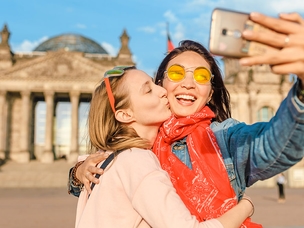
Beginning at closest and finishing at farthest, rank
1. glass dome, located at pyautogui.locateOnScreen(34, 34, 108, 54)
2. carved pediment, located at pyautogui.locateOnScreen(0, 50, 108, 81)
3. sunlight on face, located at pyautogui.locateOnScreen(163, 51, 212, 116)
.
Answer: sunlight on face, located at pyautogui.locateOnScreen(163, 51, 212, 116), carved pediment, located at pyautogui.locateOnScreen(0, 50, 108, 81), glass dome, located at pyautogui.locateOnScreen(34, 34, 108, 54)

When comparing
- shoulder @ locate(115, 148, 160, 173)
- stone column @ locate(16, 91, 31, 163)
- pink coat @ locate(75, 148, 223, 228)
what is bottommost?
stone column @ locate(16, 91, 31, 163)

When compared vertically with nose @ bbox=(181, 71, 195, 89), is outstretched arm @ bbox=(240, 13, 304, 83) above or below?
above

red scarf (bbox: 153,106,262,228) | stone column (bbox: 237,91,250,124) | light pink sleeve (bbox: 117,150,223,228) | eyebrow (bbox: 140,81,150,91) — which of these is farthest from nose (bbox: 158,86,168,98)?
stone column (bbox: 237,91,250,124)

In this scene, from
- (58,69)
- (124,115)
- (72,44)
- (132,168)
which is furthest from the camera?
(72,44)

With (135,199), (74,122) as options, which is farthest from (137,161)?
Answer: (74,122)

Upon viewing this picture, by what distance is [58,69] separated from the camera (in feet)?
151

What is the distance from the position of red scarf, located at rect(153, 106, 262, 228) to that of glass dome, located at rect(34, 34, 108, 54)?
54092 mm

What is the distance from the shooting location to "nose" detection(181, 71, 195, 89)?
2.86 m

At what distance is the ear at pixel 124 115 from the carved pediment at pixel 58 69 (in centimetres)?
4328

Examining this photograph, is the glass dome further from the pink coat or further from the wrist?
the wrist

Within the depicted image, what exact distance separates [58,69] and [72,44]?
422 inches

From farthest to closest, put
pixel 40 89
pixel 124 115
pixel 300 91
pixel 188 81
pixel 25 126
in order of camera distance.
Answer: pixel 40 89
pixel 25 126
pixel 188 81
pixel 124 115
pixel 300 91

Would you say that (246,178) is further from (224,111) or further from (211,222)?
(224,111)

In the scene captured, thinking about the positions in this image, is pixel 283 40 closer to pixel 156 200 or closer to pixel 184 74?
pixel 156 200
